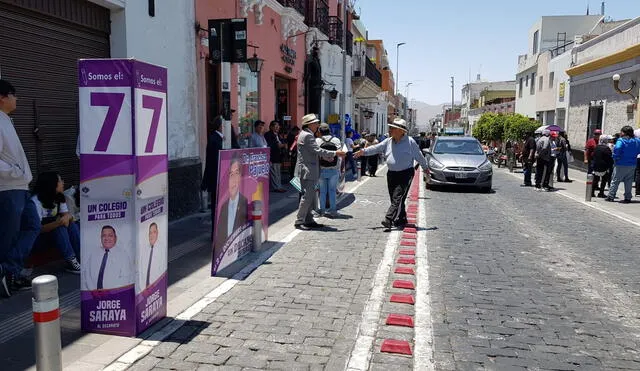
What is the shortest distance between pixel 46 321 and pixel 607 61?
911 inches

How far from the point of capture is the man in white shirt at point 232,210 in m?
5.58

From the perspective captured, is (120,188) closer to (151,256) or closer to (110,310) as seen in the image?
(151,256)

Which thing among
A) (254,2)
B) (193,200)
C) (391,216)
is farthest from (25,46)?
(254,2)

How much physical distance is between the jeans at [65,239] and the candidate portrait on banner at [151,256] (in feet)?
6.31

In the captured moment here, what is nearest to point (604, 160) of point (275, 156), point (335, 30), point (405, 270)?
point (275, 156)

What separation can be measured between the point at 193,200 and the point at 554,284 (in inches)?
258

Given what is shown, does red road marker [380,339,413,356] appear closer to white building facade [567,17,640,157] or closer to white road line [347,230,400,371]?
white road line [347,230,400,371]

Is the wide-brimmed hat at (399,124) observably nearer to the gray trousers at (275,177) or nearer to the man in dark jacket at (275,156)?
the man in dark jacket at (275,156)

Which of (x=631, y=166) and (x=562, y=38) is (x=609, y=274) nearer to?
(x=631, y=166)

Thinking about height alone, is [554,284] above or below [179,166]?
below

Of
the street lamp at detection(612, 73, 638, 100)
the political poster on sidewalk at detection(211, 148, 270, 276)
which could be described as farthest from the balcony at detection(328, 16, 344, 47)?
the political poster on sidewalk at detection(211, 148, 270, 276)

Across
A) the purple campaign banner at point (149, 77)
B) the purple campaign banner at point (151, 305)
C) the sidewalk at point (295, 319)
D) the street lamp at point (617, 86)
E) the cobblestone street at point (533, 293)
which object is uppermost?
the street lamp at point (617, 86)

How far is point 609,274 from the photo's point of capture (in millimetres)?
6051

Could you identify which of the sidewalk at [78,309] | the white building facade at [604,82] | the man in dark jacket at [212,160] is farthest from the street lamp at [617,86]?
the sidewalk at [78,309]
